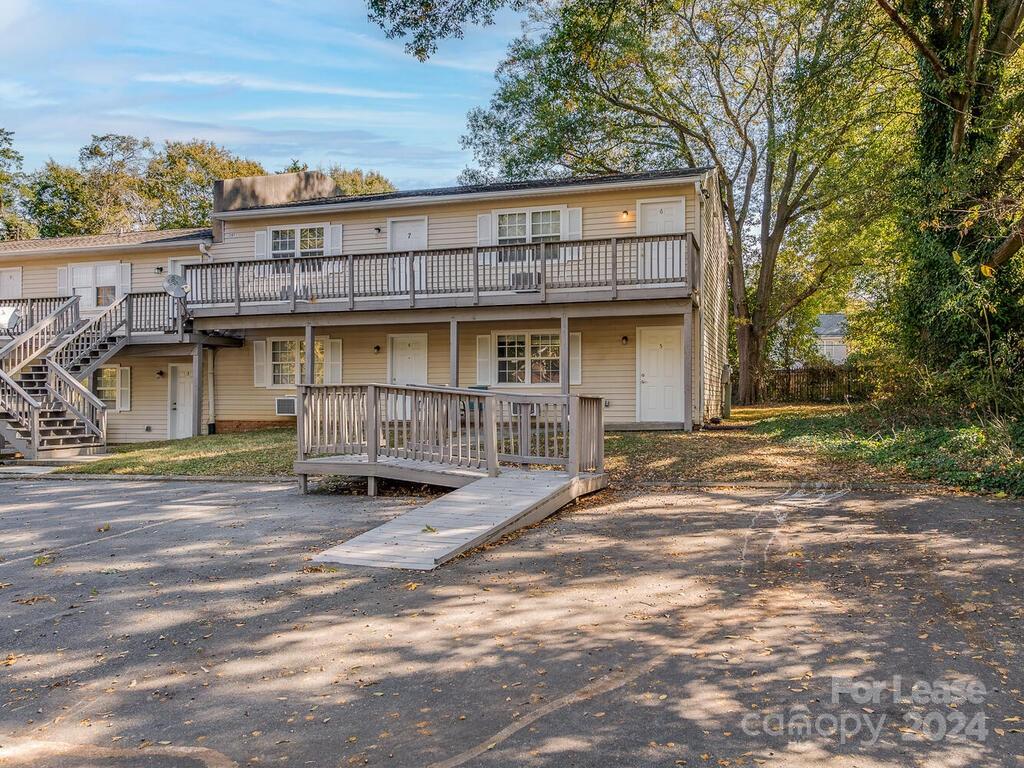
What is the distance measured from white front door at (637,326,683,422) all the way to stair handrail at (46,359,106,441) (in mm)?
12708

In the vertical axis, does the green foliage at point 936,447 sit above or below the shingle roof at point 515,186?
below

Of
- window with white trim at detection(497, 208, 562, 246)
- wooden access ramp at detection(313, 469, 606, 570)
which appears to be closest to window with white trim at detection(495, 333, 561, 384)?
window with white trim at detection(497, 208, 562, 246)

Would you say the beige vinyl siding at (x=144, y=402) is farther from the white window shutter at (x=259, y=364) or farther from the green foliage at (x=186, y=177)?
the green foliage at (x=186, y=177)

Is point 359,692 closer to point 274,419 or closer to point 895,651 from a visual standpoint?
point 895,651

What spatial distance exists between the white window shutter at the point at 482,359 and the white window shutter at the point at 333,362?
4.14m

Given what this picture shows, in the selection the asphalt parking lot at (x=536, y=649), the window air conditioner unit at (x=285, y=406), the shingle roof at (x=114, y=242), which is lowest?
the asphalt parking lot at (x=536, y=649)

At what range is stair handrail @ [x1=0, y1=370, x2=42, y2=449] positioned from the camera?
16094 mm

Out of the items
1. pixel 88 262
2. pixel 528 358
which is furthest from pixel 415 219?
pixel 88 262

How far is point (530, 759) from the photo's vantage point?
312 cm

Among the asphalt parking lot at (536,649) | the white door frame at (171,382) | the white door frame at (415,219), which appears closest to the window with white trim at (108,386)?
the white door frame at (171,382)

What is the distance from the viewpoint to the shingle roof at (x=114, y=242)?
73.7 feet

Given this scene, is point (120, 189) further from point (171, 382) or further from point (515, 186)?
point (515, 186)

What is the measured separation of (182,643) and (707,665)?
314 centimetres

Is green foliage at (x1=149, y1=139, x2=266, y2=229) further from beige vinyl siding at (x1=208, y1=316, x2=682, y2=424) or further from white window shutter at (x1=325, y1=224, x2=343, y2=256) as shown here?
white window shutter at (x1=325, y1=224, x2=343, y2=256)
